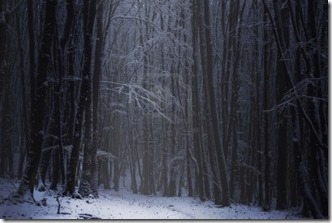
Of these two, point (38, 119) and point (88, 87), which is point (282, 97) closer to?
point (88, 87)

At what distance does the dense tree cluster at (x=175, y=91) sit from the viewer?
612cm

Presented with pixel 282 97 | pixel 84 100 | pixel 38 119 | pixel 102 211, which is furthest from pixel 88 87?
pixel 282 97

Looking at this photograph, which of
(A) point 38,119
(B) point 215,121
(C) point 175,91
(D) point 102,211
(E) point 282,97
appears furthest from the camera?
(C) point 175,91

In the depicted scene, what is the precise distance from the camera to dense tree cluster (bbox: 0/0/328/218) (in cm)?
612

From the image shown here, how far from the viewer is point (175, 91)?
859cm

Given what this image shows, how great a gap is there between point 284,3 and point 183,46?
3.13 meters

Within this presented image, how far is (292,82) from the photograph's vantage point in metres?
6.12

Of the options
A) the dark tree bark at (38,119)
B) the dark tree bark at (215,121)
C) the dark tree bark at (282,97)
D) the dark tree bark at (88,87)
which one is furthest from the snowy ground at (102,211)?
the dark tree bark at (88,87)

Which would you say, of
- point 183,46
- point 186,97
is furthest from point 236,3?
point 186,97

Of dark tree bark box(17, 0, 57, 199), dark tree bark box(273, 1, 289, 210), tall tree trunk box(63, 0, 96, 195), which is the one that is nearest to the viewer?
dark tree bark box(17, 0, 57, 199)

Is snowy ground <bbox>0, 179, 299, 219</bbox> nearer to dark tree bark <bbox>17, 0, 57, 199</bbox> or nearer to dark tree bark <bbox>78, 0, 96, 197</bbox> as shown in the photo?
dark tree bark <bbox>17, 0, 57, 199</bbox>

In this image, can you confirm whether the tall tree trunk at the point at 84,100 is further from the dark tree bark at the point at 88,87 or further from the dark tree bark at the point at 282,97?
the dark tree bark at the point at 282,97

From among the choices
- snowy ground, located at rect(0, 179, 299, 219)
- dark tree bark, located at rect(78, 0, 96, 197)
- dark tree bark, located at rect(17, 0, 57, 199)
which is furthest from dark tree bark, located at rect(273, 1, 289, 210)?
dark tree bark, located at rect(17, 0, 57, 199)

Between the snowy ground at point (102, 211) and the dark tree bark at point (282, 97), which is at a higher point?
the dark tree bark at point (282, 97)
